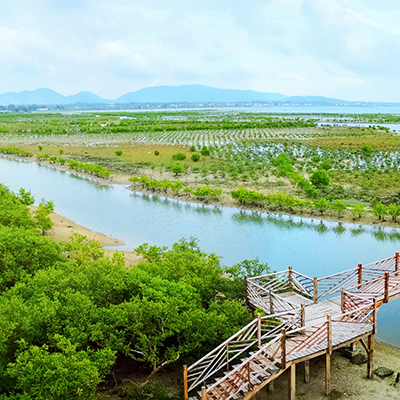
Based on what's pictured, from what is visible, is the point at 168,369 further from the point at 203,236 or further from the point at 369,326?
the point at 203,236

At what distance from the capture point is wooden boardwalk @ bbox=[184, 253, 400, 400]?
10945mm

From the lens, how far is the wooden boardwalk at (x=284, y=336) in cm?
1095

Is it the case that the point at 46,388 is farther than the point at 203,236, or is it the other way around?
the point at 203,236

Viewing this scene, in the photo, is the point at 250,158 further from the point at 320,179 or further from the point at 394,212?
the point at 394,212

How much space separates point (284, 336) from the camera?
11.2 m

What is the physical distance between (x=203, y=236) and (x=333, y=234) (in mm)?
7749

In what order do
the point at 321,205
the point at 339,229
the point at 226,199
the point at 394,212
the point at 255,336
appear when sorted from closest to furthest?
1. the point at 255,336
2. the point at 394,212
3. the point at 339,229
4. the point at 321,205
5. the point at 226,199

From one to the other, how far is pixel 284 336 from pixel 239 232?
1739 cm

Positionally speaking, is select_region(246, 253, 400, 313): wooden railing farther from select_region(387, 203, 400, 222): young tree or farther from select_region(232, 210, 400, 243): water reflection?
select_region(387, 203, 400, 222): young tree

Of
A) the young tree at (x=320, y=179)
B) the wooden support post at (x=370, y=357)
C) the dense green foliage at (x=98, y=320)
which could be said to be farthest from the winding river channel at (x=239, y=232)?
the young tree at (x=320, y=179)

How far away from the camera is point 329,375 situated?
12.5 meters

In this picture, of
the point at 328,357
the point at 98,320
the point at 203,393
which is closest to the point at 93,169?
the point at 98,320

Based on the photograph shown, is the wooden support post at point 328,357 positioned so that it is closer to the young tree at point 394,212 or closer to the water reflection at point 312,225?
the water reflection at point 312,225

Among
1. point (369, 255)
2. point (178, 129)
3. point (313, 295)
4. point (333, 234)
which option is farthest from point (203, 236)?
point (178, 129)
